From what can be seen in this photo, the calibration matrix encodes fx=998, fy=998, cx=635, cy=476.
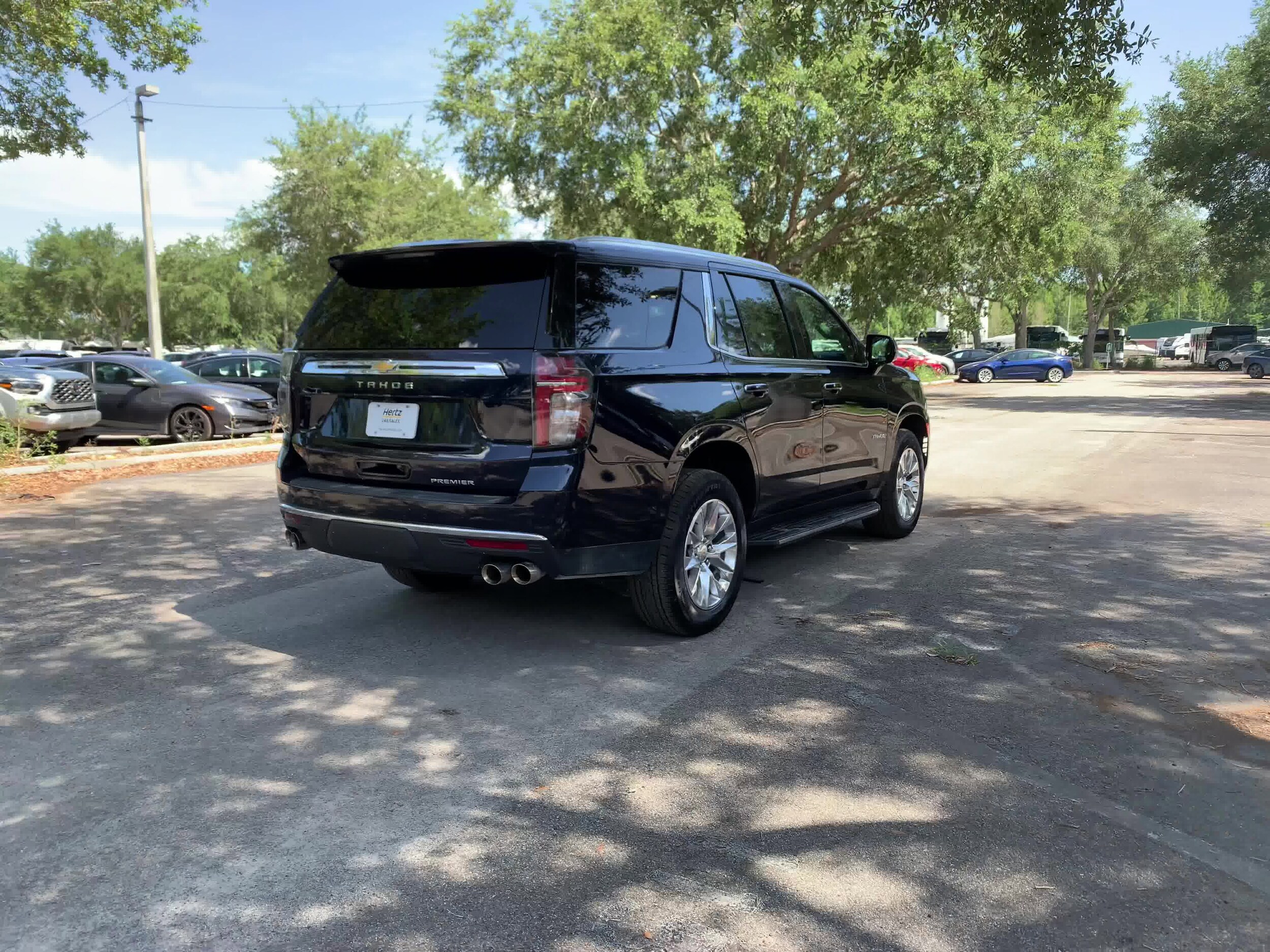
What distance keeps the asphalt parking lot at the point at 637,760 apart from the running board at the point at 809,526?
376 mm

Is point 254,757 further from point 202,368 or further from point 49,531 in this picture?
point 202,368

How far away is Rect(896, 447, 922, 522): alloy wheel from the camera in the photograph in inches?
297

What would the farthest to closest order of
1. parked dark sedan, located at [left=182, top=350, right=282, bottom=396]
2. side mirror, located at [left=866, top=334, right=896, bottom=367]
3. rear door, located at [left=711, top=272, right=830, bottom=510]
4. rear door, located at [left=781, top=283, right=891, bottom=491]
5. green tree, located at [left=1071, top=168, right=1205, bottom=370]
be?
green tree, located at [left=1071, top=168, right=1205, bottom=370] < parked dark sedan, located at [left=182, top=350, right=282, bottom=396] < side mirror, located at [left=866, top=334, right=896, bottom=367] < rear door, located at [left=781, top=283, right=891, bottom=491] < rear door, located at [left=711, top=272, right=830, bottom=510]

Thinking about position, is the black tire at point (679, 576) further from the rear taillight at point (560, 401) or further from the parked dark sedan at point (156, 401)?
the parked dark sedan at point (156, 401)

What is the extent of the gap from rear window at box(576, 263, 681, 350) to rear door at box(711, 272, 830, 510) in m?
0.47

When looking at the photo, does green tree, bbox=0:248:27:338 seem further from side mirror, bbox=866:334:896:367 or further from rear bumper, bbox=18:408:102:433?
side mirror, bbox=866:334:896:367

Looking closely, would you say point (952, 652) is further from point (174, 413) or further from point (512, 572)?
point (174, 413)

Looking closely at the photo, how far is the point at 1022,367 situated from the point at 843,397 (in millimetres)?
38703

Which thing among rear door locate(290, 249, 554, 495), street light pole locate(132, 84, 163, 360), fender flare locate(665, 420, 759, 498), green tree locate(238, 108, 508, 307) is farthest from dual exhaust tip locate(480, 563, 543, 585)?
green tree locate(238, 108, 508, 307)

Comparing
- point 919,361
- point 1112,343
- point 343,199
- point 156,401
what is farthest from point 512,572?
point 1112,343

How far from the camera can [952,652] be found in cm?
496

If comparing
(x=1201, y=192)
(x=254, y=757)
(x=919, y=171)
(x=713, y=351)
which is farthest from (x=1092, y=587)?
(x=1201, y=192)

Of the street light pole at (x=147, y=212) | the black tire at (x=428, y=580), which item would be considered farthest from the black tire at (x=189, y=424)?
the black tire at (x=428, y=580)

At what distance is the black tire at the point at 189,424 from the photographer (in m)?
15.4
